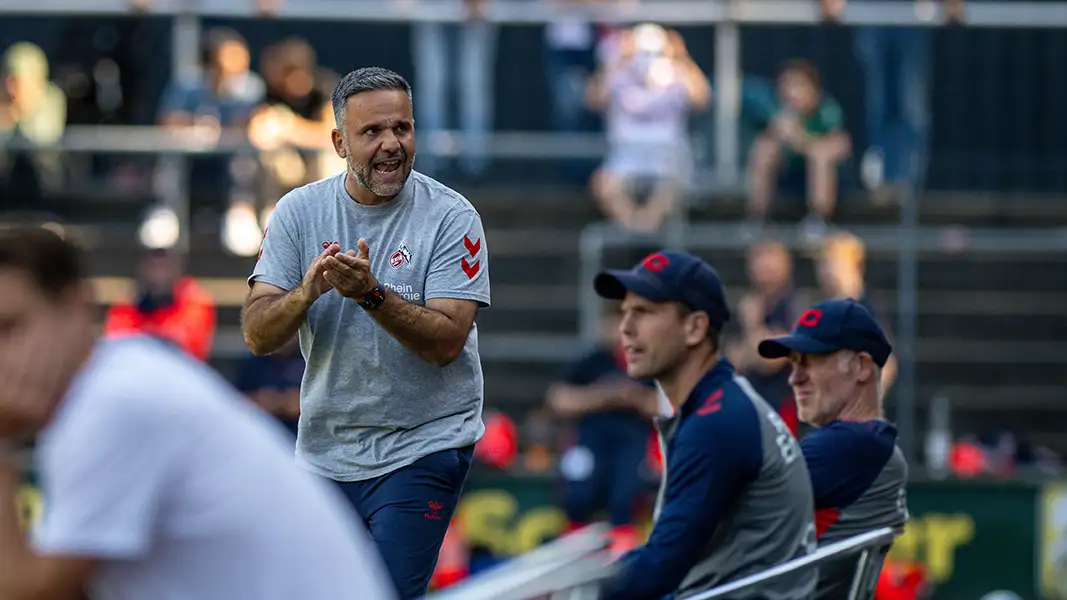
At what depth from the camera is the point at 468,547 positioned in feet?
39.5

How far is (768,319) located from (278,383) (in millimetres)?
3306

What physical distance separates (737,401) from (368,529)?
117cm

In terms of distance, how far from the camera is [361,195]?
214 inches

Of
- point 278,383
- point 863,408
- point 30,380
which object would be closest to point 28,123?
point 278,383

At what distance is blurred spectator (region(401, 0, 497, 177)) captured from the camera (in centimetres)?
1373

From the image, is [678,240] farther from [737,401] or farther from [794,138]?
[737,401]

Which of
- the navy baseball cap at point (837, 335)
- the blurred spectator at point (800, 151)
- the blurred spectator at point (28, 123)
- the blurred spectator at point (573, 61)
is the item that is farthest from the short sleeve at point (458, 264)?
the blurred spectator at point (28, 123)

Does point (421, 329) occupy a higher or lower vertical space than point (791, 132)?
lower

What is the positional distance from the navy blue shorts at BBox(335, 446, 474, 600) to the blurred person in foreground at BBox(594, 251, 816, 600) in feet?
2.06

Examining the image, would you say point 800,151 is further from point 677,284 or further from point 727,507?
point 727,507

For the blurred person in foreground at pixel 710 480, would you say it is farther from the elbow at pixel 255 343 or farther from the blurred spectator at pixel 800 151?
the blurred spectator at pixel 800 151

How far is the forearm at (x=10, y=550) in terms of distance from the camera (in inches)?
114

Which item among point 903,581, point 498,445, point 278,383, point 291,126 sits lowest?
point 903,581

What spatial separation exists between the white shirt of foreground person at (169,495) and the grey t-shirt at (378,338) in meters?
2.32
